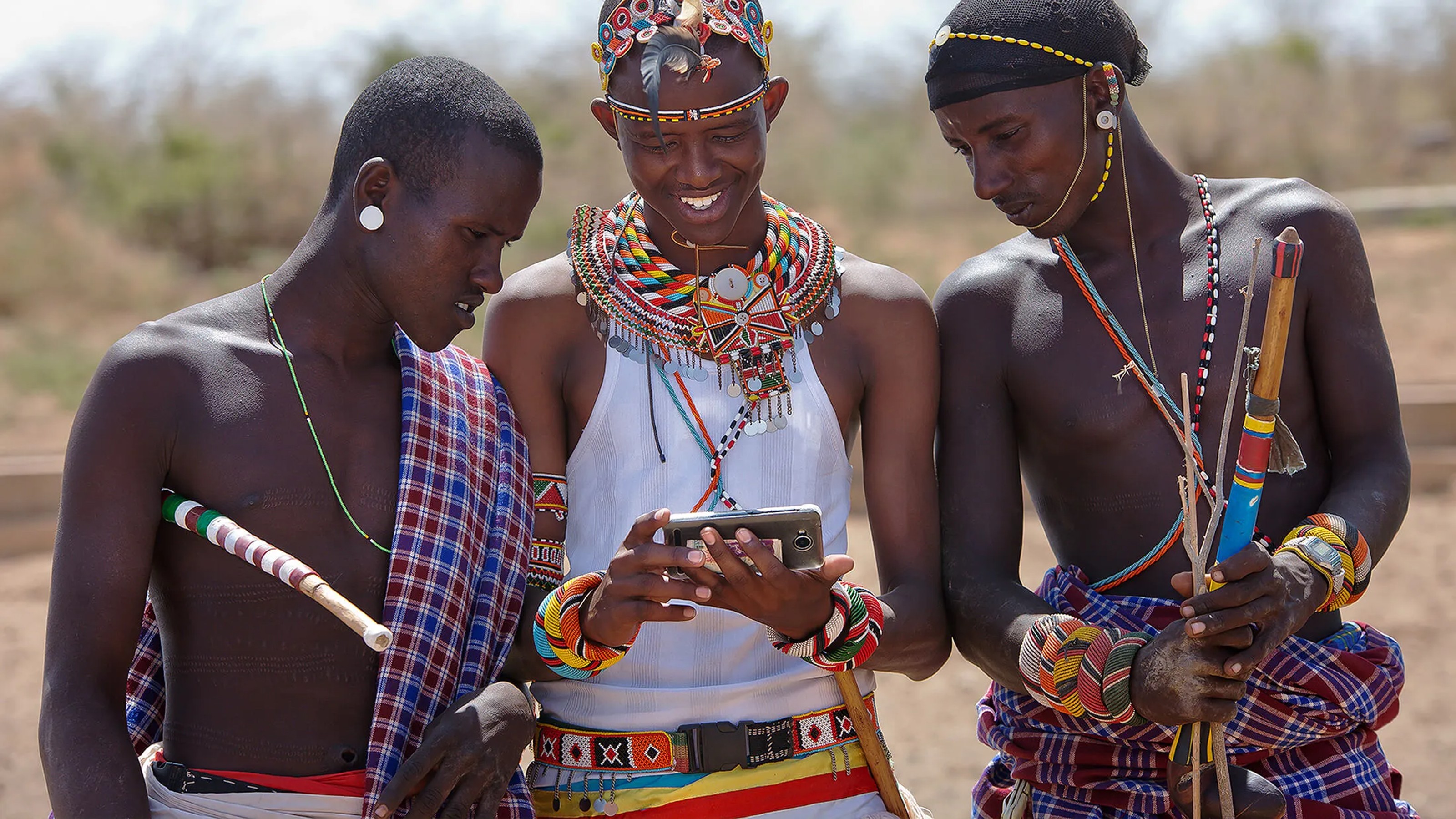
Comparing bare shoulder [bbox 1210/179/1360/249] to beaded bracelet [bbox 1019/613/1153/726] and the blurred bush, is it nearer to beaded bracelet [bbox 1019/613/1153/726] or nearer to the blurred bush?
beaded bracelet [bbox 1019/613/1153/726]

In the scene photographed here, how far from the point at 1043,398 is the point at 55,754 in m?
2.15

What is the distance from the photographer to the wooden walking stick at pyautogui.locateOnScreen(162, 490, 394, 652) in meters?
2.44

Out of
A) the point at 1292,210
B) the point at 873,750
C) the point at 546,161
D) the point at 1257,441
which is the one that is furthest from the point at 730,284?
the point at 546,161

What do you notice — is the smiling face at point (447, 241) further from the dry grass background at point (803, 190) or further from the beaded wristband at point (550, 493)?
the dry grass background at point (803, 190)

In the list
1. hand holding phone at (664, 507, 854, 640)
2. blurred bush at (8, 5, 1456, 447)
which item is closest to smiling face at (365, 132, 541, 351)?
hand holding phone at (664, 507, 854, 640)

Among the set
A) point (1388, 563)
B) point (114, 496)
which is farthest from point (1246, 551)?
point (1388, 563)

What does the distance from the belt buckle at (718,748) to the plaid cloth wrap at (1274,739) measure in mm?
689

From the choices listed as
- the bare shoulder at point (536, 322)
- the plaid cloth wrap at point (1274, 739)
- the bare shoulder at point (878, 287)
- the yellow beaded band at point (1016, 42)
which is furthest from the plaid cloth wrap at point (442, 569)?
the yellow beaded band at point (1016, 42)

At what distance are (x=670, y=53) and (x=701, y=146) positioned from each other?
0.65 ft

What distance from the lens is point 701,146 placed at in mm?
2953

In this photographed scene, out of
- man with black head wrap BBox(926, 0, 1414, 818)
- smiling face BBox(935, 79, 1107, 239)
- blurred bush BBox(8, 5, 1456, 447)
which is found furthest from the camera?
blurred bush BBox(8, 5, 1456, 447)

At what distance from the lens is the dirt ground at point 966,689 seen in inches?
238

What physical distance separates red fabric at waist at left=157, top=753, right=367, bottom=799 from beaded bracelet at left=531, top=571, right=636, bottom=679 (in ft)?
1.43

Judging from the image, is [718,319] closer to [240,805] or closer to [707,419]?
[707,419]
